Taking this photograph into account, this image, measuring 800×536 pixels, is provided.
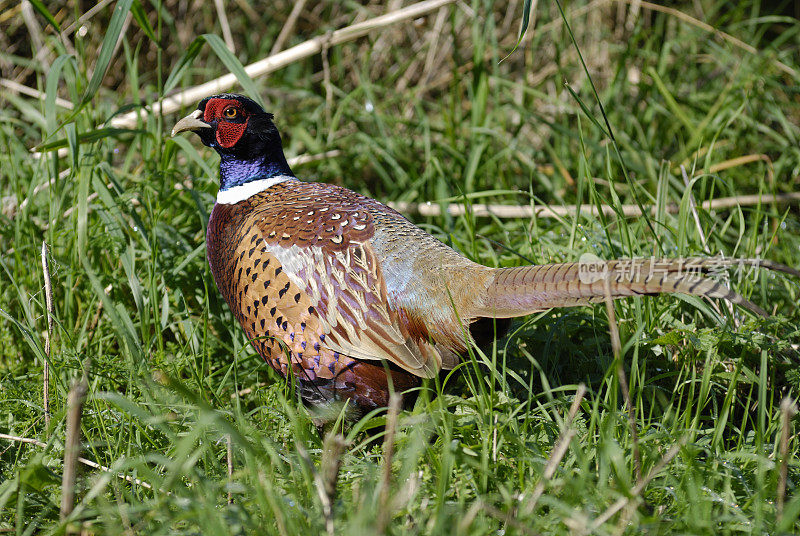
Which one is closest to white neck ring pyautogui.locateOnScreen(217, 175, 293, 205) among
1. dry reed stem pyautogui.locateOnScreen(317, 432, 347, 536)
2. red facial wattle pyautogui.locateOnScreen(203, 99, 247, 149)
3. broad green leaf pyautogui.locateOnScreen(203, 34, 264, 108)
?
red facial wattle pyautogui.locateOnScreen(203, 99, 247, 149)

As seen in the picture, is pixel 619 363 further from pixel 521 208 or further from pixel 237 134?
pixel 521 208

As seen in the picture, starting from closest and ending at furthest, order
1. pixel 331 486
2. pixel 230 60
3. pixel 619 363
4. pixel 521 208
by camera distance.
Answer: pixel 331 486
pixel 619 363
pixel 230 60
pixel 521 208

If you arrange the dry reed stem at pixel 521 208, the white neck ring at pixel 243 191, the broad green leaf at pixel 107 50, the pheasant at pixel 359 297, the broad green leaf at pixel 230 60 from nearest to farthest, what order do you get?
the pheasant at pixel 359 297, the broad green leaf at pixel 107 50, the white neck ring at pixel 243 191, the broad green leaf at pixel 230 60, the dry reed stem at pixel 521 208

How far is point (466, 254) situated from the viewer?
3.13 meters

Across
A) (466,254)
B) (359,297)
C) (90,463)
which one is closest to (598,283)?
(359,297)

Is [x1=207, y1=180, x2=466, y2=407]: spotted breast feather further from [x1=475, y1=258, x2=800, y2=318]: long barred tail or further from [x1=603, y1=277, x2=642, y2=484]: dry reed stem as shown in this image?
[x1=603, y1=277, x2=642, y2=484]: dry reed stem

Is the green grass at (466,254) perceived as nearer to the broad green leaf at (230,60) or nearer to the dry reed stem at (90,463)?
the dry reed stem at (90,463)

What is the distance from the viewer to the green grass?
5.53 ft

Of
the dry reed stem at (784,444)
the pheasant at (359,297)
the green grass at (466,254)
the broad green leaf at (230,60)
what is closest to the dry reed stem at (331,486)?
the green grass at (466,254)

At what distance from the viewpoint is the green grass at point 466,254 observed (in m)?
1.69

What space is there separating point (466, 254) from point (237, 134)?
1.08 meters

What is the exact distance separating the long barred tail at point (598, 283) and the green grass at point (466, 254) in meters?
0.20

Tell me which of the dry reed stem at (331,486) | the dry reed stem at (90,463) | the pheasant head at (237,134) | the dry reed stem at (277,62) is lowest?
the dry reed stem at (90,463)

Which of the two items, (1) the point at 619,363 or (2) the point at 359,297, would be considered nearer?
(1) the point at 619,363
